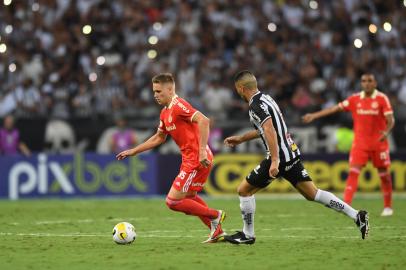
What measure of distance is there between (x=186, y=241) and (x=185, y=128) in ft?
4.79

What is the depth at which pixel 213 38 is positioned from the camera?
25.1 m

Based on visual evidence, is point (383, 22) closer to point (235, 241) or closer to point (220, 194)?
point (220, 194)

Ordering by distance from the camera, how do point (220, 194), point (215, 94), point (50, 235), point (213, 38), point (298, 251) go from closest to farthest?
point (298, 251), point (50, 235), point (220, 194), point (215, 94), point (213, 38)

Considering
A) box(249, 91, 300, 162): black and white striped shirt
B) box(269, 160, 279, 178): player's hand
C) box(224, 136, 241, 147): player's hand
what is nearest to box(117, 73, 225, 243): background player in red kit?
box(224, 136, 241, 147): player's hand

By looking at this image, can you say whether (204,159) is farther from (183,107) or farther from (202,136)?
(183,107)

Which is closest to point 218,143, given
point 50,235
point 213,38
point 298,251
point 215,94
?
point 215,94

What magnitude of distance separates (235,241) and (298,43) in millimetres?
14510

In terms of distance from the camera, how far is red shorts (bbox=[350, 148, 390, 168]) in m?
16.3

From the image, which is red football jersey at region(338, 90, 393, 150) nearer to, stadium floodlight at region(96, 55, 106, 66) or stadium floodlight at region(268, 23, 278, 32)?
stadium floodlight at region(268, 23, 278, 32)

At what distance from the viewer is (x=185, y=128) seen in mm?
11750

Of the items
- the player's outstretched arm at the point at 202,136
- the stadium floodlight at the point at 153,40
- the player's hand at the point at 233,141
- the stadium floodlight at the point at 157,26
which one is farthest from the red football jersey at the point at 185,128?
the stadium floodlight at the point at 157,26

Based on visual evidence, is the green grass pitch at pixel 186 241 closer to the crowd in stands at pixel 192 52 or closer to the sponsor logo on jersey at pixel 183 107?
the sponsor logo on jersey at pixel 183 107

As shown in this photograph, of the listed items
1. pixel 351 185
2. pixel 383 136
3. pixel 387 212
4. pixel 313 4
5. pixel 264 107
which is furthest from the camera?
pixel 313 4

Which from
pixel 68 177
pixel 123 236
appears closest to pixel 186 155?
pixel 123 236
